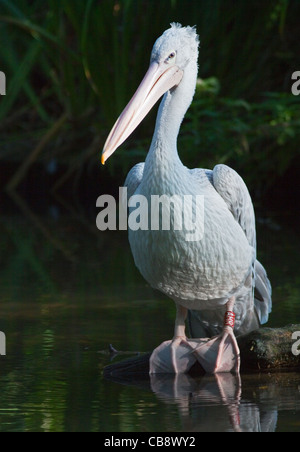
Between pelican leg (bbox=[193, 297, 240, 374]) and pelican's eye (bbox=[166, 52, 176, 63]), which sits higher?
pelican's eye (bbox=[166, 52, 176, 63])

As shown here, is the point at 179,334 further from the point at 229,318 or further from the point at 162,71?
the point at 162,71

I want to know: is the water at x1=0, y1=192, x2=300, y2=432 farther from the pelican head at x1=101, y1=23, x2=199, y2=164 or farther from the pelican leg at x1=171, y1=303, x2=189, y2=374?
the pelican head at x1=101, y1=23, x2=199, y2=164

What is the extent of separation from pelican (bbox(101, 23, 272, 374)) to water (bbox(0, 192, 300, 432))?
21 cm

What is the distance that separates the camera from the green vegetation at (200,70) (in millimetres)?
10258

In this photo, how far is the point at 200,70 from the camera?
1167 cm

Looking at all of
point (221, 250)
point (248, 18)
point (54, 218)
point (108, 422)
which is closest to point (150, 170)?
point (221, 250)

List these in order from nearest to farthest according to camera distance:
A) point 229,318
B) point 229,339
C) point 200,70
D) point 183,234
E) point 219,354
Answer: point 183,234
point 219,354
point 229,339
point 229,318
point 200,70

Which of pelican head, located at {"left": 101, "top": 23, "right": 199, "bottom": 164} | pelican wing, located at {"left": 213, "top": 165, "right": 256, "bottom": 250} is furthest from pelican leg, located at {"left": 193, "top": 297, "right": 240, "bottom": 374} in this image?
pelican head, located at {"left": 101, "top": 23, "right": 199, "bottom": 164}

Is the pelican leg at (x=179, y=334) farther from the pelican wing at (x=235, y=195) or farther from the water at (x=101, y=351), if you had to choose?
the pelican wing at (x=235, y=195)

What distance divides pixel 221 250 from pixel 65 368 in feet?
2.89

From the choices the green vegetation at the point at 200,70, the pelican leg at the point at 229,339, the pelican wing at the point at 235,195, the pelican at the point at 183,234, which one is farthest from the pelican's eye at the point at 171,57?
the green vegetation at the point at 200,70

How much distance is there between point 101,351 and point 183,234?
0.84m

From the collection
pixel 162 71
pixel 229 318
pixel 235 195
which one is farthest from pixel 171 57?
pixel 229 318

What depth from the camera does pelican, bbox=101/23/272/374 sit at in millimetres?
4230
